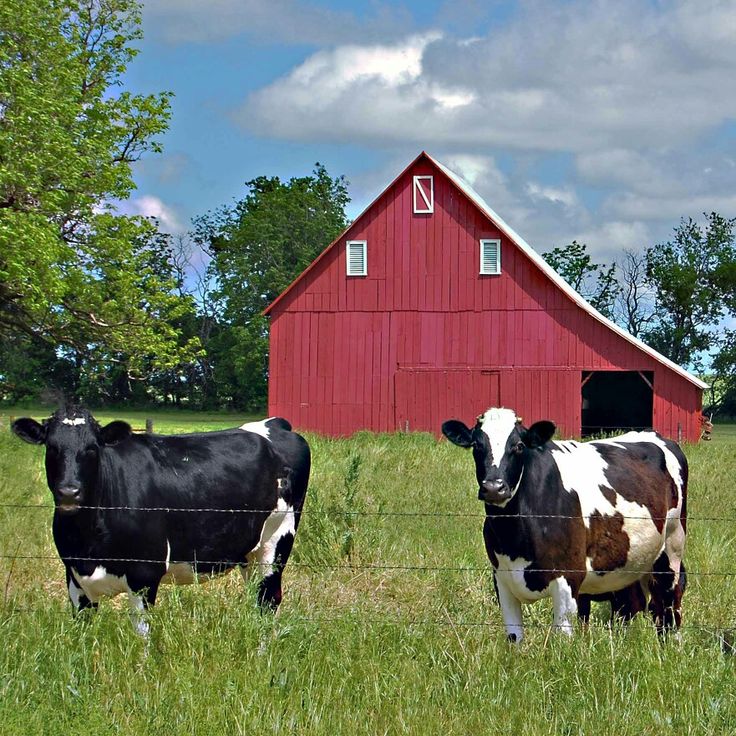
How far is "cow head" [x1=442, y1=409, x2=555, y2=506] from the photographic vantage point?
19.4 feet

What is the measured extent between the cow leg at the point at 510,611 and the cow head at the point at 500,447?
54 centimetres

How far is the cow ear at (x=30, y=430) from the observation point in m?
6.33

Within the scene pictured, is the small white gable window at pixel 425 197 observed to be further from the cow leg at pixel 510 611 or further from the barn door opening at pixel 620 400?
the cow leg at pixel 510 611

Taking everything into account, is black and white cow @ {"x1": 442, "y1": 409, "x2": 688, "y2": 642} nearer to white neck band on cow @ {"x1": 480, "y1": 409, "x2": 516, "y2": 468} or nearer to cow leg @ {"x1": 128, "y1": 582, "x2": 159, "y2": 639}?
white neck band on cow @ {"x1": 480, "y1": 409, "x2": 516, "y2": 468}

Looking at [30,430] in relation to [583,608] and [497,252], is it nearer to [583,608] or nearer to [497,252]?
[583,608]

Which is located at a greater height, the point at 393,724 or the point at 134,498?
the point at 134,498

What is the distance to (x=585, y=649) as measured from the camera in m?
5.44

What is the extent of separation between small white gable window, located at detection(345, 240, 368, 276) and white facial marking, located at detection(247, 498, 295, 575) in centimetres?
2122

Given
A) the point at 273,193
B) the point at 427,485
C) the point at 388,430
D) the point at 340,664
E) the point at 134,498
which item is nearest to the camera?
the point at 340,664

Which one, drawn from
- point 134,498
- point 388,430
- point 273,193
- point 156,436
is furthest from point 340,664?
point 273,193

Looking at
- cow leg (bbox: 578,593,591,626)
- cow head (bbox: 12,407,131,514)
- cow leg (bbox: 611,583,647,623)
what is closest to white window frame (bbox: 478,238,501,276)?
cow leg (bbox: 611,583,647,623)

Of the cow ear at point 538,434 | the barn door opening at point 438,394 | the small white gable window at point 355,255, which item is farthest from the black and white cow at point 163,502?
the small white gable window at point 355,255

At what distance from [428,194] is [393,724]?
24582 mm

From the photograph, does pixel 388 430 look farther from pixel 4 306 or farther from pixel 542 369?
pixel 4 306
